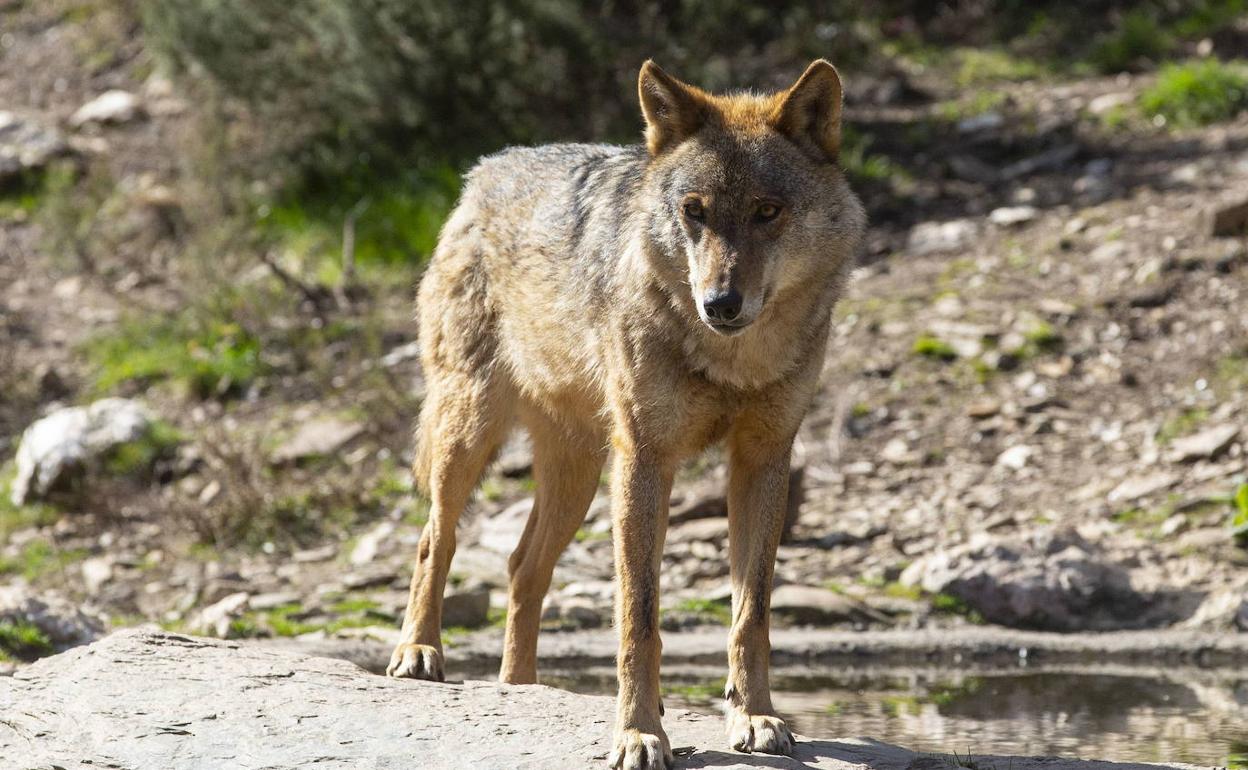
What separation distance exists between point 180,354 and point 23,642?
451 cm

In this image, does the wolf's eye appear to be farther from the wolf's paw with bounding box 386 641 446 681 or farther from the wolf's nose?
the wolf's paw with bounding box 386 641 446 681

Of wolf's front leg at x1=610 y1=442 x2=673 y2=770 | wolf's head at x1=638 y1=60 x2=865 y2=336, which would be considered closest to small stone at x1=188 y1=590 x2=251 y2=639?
wolf's front leg at x1=610 y1=442 x2=673 y2=770

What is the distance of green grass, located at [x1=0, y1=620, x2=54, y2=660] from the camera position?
21.9ft

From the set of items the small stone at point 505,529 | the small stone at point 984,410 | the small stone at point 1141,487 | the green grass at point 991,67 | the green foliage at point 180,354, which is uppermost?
the green grass at point 991,67

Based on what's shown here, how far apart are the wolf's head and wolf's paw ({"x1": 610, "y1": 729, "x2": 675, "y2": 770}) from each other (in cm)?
118

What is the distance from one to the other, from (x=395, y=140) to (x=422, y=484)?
6710 millimetres

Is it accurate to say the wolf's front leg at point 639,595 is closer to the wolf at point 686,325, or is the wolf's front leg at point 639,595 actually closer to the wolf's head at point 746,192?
the wolf at point 686,325

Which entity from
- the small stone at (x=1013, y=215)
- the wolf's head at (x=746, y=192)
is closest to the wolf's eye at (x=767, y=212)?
the wolf's head at (x=746, y=192)

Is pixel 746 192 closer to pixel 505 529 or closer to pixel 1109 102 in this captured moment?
pixel 505 529

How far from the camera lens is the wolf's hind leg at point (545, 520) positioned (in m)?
5.95

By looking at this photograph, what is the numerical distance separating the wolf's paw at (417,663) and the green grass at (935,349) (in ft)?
15.8

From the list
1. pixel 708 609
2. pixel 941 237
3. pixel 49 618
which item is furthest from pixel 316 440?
pixel 941 237

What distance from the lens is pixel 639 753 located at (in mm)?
4230

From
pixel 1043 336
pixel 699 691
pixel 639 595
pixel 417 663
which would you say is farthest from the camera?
pixel 1043 336
